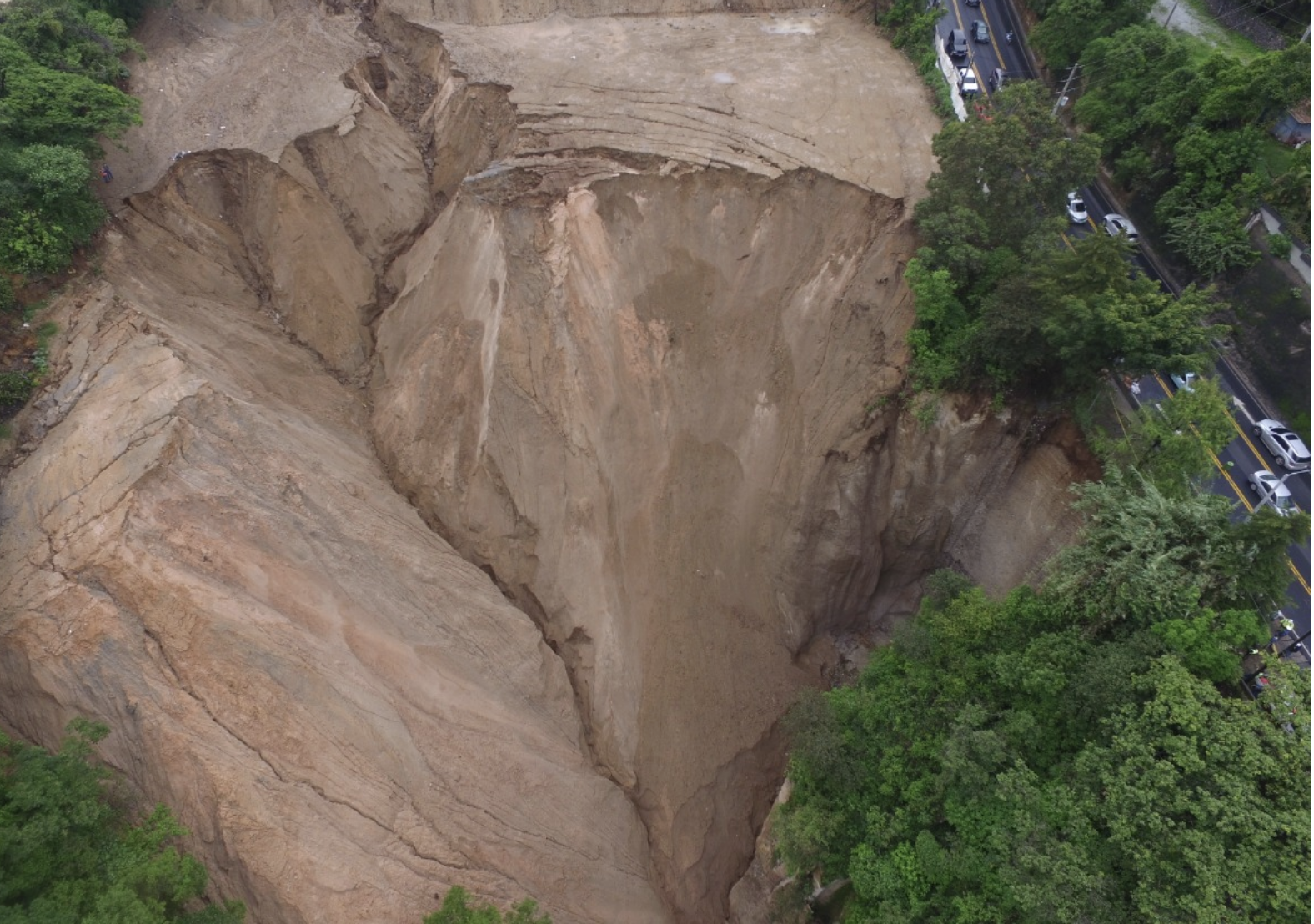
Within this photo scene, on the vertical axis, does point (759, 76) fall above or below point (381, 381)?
above

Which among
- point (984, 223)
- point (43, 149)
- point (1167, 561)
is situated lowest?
point (43, 149)

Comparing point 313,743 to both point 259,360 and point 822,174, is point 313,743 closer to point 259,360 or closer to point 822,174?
point 259,360

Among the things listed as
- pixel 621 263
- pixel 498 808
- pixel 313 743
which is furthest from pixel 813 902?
pixel 621 263

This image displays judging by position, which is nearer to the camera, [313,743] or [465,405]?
[313,743]

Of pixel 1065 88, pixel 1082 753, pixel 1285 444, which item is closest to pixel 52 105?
pixel 1082 753

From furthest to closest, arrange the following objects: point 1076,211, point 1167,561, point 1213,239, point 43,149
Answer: point 1076,211 → point 1213,239 → point 43,149 → point 1167,561

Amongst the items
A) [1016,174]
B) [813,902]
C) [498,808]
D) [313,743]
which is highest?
[1016,174]

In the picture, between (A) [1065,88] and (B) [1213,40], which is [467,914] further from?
(B) [1213,40]

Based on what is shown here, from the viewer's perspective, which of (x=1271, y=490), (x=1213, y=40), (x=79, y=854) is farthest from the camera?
(x=1213, y=40)
